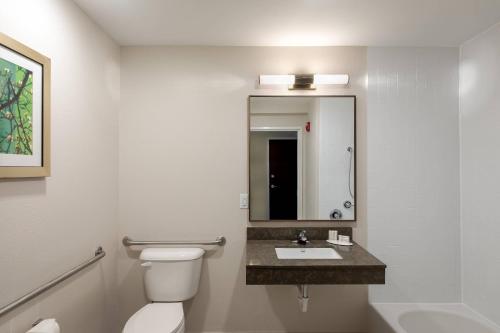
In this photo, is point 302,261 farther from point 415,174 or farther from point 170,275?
point 415,174

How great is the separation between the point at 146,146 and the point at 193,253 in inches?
34.9

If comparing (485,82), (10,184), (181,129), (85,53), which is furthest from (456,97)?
(10,184)

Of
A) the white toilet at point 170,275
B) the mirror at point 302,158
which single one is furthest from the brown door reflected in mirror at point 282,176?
the white toilet at point 170,275

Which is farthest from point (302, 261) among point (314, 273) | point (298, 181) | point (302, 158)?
point (302, 158)

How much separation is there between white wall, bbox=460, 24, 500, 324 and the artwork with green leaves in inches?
106

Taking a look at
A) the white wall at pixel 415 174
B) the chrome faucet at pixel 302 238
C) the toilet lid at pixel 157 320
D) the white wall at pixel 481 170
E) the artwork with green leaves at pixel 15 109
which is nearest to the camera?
the artwork with green leaves at pixel 15 109

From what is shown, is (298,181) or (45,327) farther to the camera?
(298,181)

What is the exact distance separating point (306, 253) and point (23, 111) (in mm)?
1798

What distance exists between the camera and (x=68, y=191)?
1.59 metres

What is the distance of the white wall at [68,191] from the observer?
1.24 m

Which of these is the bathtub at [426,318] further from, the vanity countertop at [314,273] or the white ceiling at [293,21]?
the white ceiling at [293,21]

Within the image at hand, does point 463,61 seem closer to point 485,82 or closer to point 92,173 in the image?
point 485,82

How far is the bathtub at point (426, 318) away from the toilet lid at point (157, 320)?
138cm

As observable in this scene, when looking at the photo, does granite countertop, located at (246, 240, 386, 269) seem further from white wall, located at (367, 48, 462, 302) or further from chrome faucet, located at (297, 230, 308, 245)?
white wall, located at (367, 48, 462, 302)
